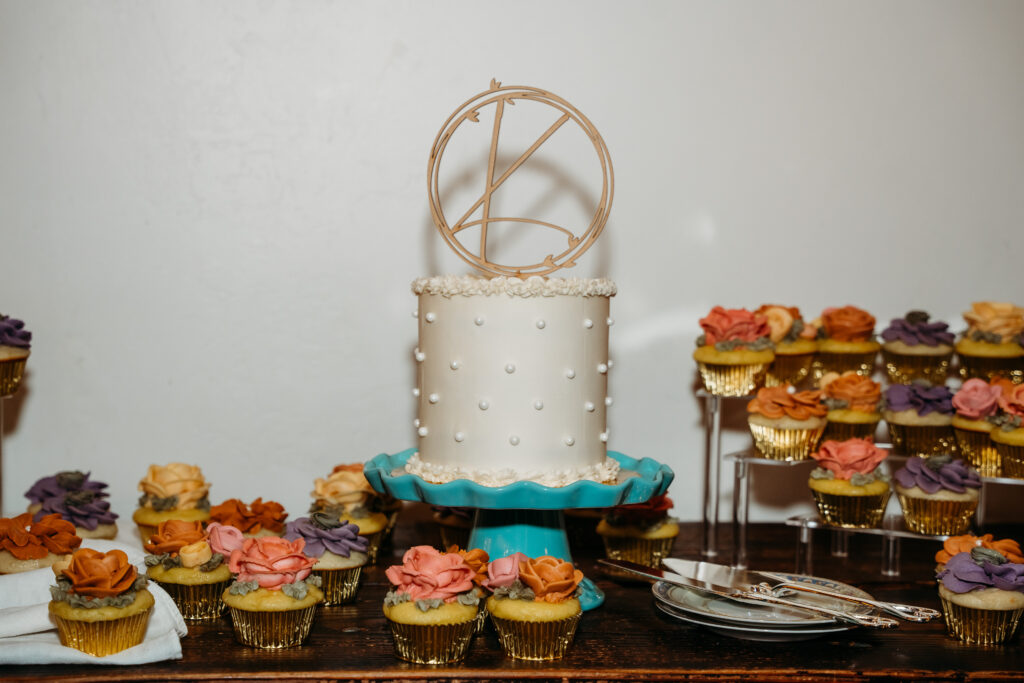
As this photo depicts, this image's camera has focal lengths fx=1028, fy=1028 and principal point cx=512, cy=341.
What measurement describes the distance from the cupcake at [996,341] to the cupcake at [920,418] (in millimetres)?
141

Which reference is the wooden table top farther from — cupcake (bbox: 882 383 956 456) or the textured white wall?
the textured white wall

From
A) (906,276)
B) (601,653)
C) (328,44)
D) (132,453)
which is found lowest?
(601,653)

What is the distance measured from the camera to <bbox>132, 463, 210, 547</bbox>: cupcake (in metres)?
2.02

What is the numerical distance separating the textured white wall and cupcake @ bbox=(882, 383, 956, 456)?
450 millimetres

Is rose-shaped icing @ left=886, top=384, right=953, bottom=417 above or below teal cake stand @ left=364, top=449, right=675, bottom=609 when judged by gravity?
above

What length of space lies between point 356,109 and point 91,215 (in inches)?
25.6

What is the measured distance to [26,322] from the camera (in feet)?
7.71

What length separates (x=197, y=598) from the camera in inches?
68.3

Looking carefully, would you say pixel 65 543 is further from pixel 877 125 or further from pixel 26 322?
pixel 877 125

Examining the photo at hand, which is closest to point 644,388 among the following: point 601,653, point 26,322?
point 601,653

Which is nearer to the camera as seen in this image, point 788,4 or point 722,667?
point 722,667

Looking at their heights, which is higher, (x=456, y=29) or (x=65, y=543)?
(x=456, y=29)

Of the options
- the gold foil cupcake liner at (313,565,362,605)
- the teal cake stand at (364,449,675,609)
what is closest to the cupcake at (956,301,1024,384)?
the teal cake stand at (364,449,675,609)

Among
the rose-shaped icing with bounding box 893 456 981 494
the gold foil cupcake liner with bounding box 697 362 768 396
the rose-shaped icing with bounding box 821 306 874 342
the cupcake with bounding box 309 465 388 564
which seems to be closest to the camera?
the rose-shaped icing with bounding box 893 456 981 494
